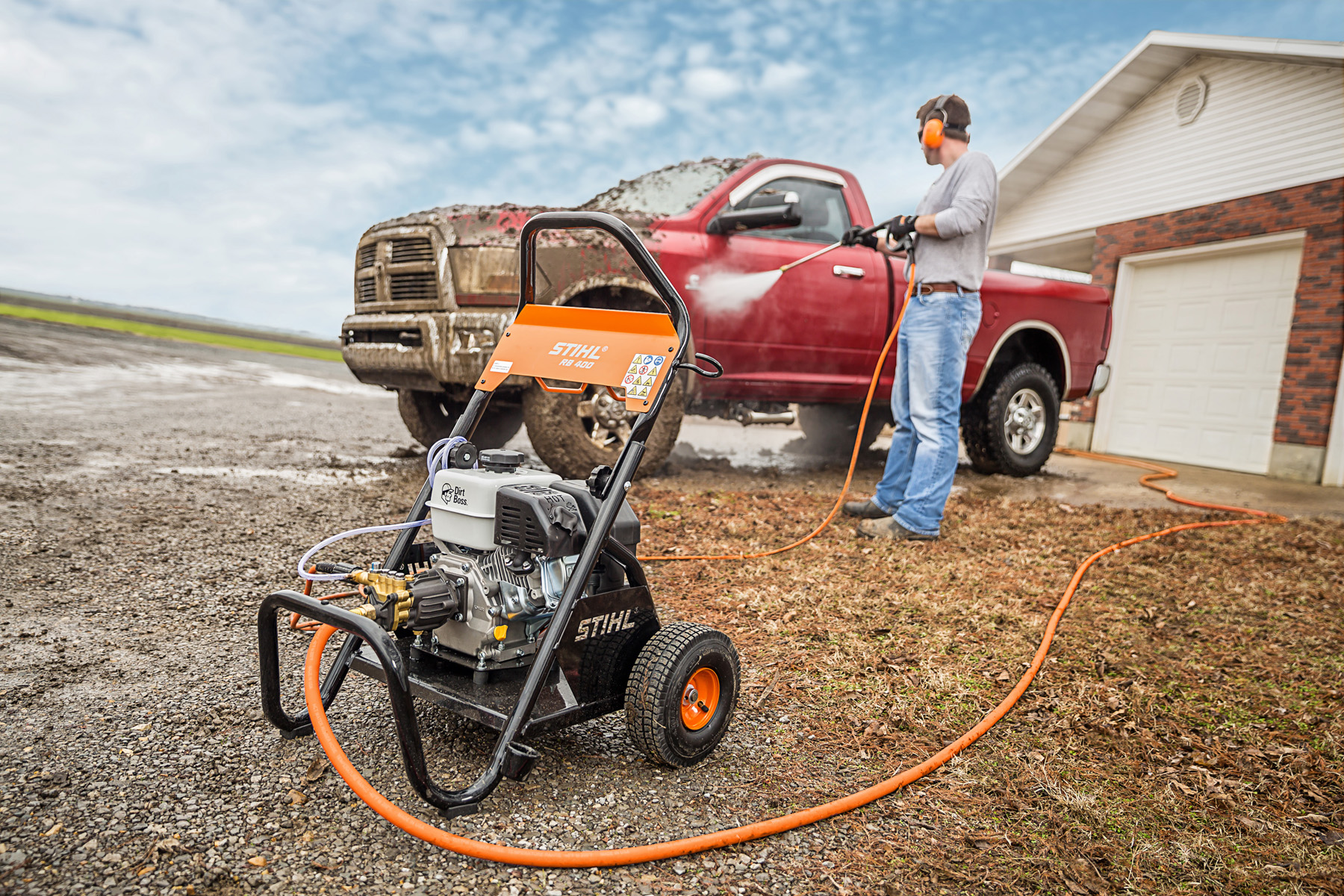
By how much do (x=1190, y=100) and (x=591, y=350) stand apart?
40.2ft

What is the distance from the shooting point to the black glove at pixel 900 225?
4594mm

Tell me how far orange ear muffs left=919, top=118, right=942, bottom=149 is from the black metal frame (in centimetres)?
311

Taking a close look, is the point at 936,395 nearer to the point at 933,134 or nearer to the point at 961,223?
the point at 961,223

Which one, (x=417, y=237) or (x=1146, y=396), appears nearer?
(x=417, y=237)

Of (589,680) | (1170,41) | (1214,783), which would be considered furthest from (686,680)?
(1170,41)

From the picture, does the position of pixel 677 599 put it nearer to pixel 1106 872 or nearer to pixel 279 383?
pixel 1106 872

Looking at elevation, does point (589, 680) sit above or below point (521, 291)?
below

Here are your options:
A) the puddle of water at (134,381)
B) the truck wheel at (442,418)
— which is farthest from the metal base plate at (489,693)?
the puddle of water at (134,381)

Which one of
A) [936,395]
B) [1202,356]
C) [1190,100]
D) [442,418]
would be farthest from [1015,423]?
[1190,100]

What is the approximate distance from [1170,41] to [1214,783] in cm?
1187

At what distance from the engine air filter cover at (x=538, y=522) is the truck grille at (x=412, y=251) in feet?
11.3

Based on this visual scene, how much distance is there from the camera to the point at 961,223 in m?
4.32

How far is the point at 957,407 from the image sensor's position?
4570 mm

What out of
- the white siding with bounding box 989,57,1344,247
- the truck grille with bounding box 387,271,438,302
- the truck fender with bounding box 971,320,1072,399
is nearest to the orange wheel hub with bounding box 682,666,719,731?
the truck grille with bounding box 387,271,438,302
